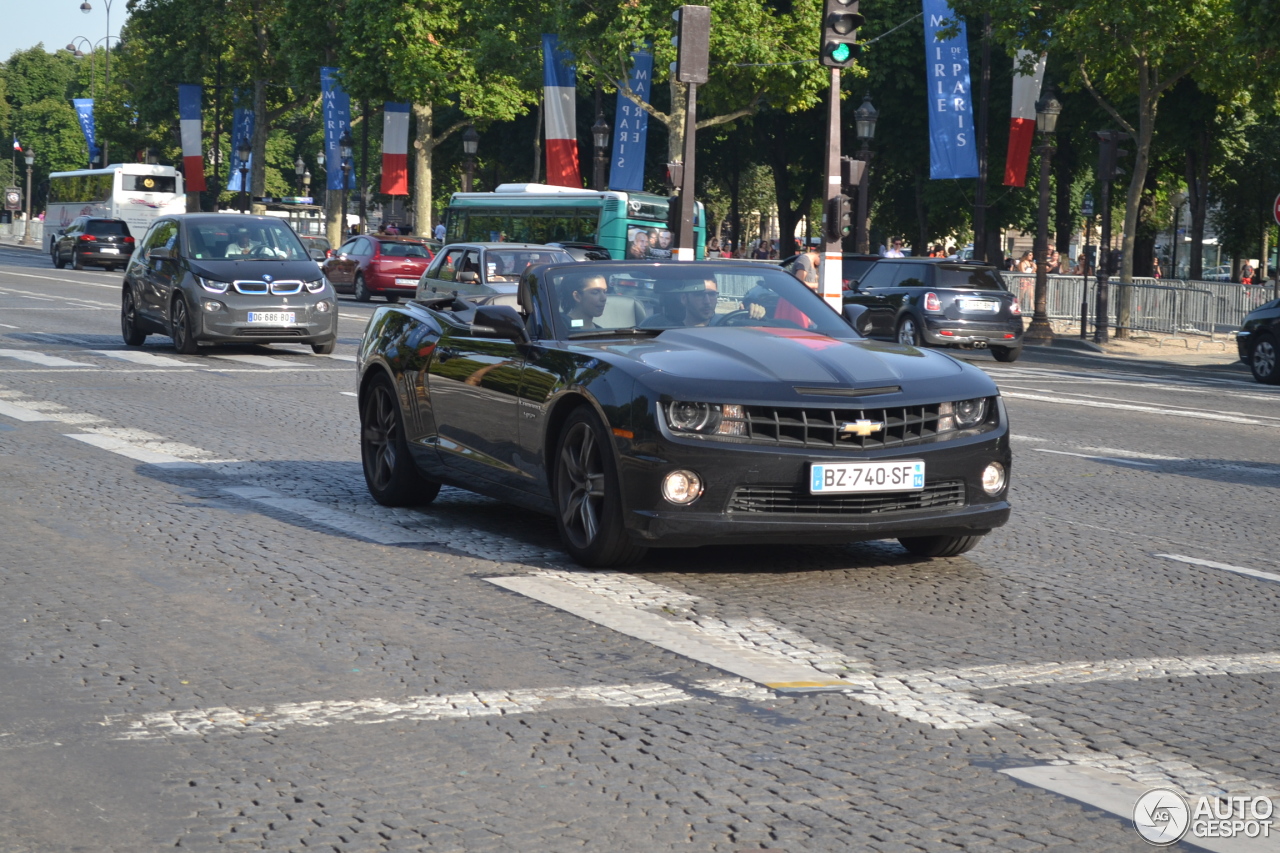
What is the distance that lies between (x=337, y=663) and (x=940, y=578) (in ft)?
9.18

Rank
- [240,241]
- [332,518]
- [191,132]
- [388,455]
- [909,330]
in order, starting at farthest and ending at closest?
1. [191,132]
2. [909,330]
3. [240,241]
4. [388,455]
5. [332,518]

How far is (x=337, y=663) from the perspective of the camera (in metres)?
5.70

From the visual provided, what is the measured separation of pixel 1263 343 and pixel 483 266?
417 inches

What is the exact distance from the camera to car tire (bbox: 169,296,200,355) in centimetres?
2052

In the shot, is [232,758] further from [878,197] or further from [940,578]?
[878,197]

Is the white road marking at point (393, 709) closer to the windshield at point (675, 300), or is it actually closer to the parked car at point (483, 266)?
the windshield at point (675, 300)

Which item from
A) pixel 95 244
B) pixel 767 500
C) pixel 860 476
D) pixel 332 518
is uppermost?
pixel 95 244

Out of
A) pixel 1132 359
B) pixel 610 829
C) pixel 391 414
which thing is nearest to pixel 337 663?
pixel 610 829

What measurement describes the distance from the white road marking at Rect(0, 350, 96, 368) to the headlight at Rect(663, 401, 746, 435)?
12.9m

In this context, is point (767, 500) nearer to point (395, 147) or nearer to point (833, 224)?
point (833, 224)

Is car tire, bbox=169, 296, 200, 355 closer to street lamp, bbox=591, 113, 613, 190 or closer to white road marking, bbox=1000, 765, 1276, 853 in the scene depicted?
white road marking, bbox=1000, 765, 1276, 853

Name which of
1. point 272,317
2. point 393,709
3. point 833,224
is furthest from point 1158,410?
point 393,709

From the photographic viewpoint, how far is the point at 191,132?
2699 inches

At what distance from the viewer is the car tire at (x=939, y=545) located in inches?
307
